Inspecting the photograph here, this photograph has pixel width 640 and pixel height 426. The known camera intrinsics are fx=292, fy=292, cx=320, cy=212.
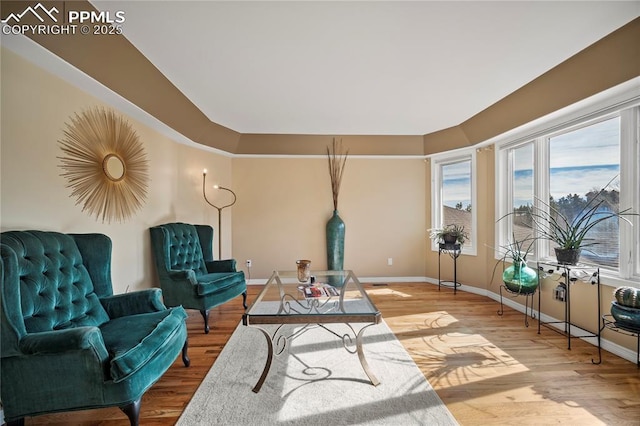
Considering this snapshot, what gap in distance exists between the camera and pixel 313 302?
7.90ft

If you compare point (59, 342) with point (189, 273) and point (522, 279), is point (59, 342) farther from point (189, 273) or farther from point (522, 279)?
point (522, 279)

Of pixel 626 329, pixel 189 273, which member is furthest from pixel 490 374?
pixel 189 273

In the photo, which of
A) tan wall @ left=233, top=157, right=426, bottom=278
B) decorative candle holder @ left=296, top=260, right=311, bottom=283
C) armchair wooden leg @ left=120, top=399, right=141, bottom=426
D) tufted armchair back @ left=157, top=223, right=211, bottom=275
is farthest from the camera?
tan wall @ left=233, top=157, right=426, bottom=278

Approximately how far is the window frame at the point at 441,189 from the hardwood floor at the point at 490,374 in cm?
128

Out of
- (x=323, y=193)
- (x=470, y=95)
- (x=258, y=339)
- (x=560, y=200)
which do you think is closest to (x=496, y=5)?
(x=470, y=95)

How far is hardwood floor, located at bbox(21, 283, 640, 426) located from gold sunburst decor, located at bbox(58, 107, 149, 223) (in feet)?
4.95

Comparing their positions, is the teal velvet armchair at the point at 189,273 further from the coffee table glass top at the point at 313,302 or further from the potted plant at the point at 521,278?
the potted plant at the point at 521,278

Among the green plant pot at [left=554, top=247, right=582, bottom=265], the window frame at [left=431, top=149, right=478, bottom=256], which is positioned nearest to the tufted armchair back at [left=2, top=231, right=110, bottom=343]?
the green plant pot at [left=554, top=247, right=582, bottom=265]

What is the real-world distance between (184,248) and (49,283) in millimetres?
1771

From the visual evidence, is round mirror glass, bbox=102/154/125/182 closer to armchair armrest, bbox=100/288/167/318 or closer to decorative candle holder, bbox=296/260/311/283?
armchair armrest, bbox=100/288/167/318

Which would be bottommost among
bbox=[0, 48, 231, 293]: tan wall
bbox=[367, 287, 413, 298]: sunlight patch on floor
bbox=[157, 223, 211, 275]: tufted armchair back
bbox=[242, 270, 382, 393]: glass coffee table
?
bbox=[367, 287, 413, 298]: sunlight patch on floor

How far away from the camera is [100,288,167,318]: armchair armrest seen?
7.25 ft

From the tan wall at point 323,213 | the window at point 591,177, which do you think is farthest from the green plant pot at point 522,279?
the tan wall at point 323,213

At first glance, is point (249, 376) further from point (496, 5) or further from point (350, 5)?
point (496, 5)
